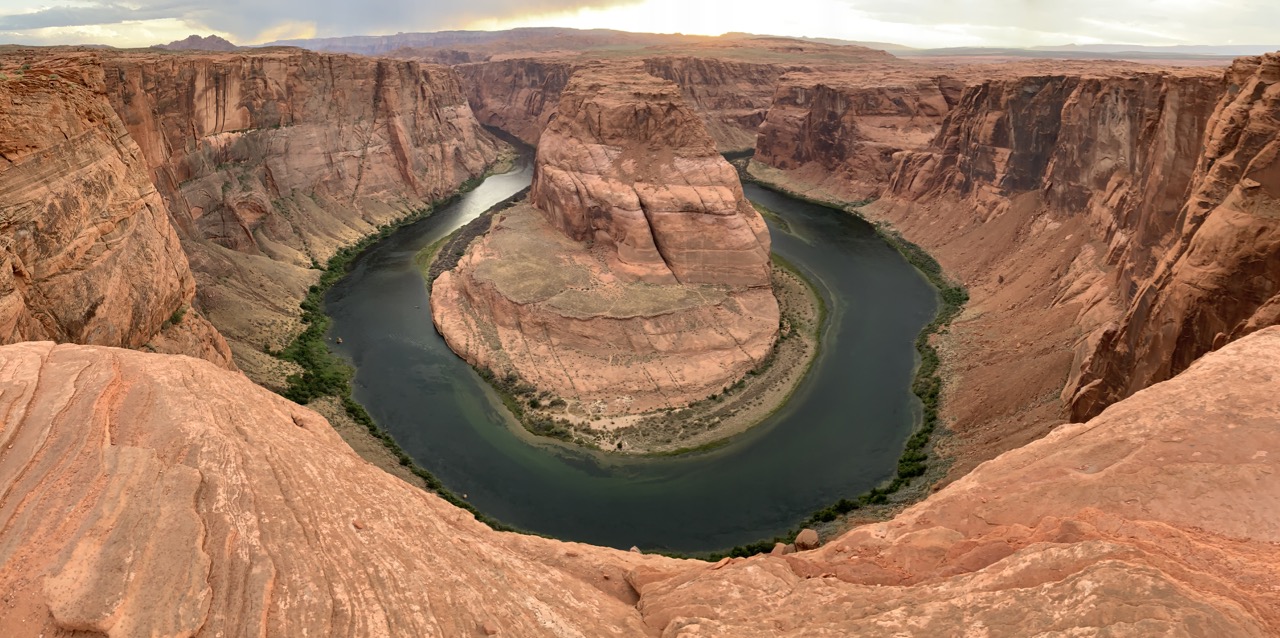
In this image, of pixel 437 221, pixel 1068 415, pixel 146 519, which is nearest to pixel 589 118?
pixel 437 221

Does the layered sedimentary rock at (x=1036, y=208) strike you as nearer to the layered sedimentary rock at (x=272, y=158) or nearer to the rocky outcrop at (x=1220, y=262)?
the rocky outcrop at (x=1220, y=262)

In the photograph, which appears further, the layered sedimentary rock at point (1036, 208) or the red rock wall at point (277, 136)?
the red rock wall at point (277, 136)

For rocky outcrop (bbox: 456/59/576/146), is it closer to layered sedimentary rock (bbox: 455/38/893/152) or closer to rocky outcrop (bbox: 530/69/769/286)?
layered sedimentary rock (bbox: 455/38/893/152)

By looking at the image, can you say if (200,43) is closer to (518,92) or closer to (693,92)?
(518,92)

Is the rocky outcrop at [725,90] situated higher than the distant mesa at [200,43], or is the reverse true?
the distant mesa at [200,43]

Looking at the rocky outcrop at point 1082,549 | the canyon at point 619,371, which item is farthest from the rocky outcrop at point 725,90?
the rocky outcrop at point 1082,549
